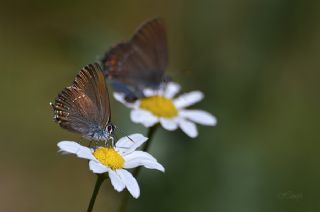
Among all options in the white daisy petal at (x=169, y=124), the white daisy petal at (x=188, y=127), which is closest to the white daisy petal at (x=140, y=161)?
the white daisy petal at (x=169, y=124)

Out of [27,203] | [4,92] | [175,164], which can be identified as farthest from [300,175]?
[4,92]

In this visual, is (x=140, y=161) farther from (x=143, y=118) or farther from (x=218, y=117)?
(x=218, y=117)

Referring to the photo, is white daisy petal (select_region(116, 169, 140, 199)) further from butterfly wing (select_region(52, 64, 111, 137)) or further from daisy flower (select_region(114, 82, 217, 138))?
daisy flower (select_region(114, 82, 217, 138))

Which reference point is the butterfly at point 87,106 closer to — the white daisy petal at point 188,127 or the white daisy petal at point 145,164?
the white daisy petal at point 145,164

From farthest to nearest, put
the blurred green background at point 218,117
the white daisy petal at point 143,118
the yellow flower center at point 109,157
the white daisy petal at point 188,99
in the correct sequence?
the white daisy petal at point 188,99 → the blurred green background at point 218,117 → the white daisy petal at point 143,118 → the yellow flower center at point 109,157

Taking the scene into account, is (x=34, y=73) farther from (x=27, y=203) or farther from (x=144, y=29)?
(x=144, y=29)

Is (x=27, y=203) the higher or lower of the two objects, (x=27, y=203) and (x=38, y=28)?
the lower

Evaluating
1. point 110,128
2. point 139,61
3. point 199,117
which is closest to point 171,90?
point 139,61
